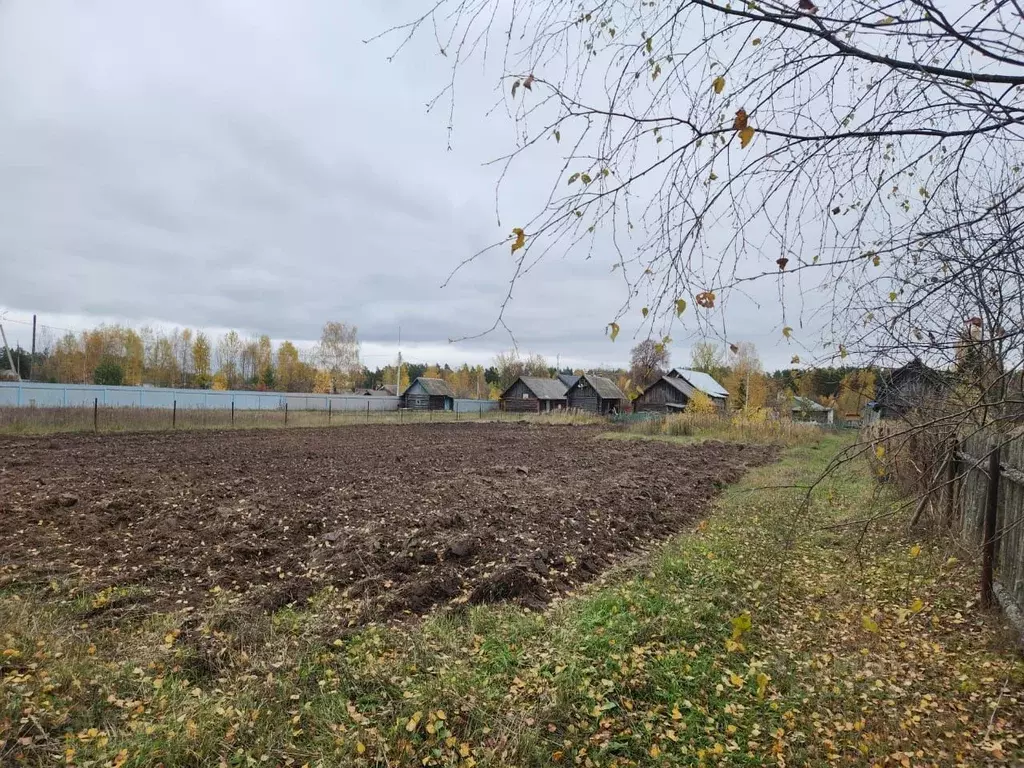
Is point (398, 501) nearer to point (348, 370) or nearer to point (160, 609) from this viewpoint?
point (160, 609)

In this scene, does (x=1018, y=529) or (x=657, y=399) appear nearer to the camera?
(x=1018, y=529)

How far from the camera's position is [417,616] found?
191 inches

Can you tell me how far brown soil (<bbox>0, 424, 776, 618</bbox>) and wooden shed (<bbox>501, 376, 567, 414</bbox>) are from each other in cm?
4026

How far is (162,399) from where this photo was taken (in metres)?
39.8

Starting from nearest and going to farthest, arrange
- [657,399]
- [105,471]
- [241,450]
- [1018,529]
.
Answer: [1018,529] → [105,471] → [241,450] → [657,399]

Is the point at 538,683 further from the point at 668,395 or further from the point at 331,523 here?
the point at 668,395

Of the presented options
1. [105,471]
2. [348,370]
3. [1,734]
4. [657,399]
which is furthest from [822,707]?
[348,370]

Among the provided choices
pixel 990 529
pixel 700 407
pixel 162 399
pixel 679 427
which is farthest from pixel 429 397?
pixel 990 529

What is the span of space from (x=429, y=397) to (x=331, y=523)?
177 ft

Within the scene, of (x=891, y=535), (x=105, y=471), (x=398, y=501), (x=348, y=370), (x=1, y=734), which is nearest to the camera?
(x=1, y=734)

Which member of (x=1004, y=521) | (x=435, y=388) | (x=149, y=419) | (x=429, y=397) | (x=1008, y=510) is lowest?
(x=149, y=419)

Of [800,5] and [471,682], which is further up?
[800,5]

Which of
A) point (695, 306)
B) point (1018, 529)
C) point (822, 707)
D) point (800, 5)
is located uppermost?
point (800, 5)

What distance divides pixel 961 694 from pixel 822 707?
0.96 meters
